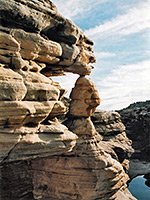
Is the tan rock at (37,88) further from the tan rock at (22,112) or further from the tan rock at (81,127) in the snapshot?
the tan rock at (81,127)

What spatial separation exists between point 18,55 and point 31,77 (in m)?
1.46

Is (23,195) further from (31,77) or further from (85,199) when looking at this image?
(31,77)

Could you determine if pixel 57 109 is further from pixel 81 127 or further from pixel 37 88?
pixel 81 127

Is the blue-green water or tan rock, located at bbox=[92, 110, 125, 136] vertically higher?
tan rock, located at bbox=[92, 110, 125, 136]

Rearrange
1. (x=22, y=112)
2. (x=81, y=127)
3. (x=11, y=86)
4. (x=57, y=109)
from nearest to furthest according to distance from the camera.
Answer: (x=11, y=86) → (x=22, y=112) → (x=57, y=109) → (x=81, y=127)

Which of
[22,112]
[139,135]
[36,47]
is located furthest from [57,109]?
[139,135]

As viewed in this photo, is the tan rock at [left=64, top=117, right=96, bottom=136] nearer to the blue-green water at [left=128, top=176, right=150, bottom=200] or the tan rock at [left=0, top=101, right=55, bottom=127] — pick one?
the tan rock at [left=0, top=101, right=55, bottom=127]

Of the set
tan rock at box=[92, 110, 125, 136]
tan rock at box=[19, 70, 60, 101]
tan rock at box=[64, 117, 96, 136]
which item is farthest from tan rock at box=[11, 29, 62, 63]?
tan rock at box=[92, 110, 125, 136]

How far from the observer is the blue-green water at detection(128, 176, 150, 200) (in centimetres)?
3438

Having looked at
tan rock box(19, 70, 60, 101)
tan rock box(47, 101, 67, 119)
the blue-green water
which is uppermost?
tan rock box(19, 70, 60, 101)

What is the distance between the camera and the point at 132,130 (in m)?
41.9

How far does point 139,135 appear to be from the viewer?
41562mm

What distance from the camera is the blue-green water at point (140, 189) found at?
1353 inches

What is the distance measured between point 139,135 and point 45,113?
3552 cm
